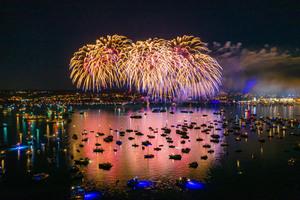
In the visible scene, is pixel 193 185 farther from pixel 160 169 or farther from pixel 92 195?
pixel 92 195

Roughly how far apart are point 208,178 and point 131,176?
914cm

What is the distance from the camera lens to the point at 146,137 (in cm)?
7606

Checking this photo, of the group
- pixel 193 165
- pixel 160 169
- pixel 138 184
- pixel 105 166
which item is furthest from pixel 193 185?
pixel 105 166

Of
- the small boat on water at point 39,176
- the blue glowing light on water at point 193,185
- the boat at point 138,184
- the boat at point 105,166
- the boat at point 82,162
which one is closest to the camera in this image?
the blue glowing light on water at point 193,185

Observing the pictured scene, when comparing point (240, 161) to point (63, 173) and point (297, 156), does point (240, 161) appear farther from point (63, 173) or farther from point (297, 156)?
point (63, 173)

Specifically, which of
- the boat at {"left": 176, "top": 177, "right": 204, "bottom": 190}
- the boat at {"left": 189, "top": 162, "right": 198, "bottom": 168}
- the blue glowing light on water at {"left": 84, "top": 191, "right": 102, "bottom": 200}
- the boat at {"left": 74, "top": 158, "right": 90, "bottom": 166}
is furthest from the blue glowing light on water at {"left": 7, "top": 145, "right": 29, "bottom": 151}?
the boat at {"left": 176, "top": 177, "right": 204, "bottom": 190}

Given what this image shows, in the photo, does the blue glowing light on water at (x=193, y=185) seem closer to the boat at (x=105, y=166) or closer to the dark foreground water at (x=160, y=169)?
the dark foreground water at (x=160, y=169)

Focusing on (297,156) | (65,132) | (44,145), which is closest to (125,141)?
(44,145)

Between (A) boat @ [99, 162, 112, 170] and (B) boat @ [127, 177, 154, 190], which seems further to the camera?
(A) boat @ [99, 162, 112, 170]

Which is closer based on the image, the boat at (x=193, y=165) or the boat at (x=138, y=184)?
the boat at (x=138, y=184)

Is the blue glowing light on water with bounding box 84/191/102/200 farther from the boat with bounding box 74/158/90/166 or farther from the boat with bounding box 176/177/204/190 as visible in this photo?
the boat with bounding box 74/158/90/166

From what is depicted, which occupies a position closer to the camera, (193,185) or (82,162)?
(193,185)

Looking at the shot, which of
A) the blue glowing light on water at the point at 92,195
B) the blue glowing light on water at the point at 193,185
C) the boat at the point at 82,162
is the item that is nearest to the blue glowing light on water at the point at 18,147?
the boat at the point at 82,162

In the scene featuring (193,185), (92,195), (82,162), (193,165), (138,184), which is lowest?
(92,195)
